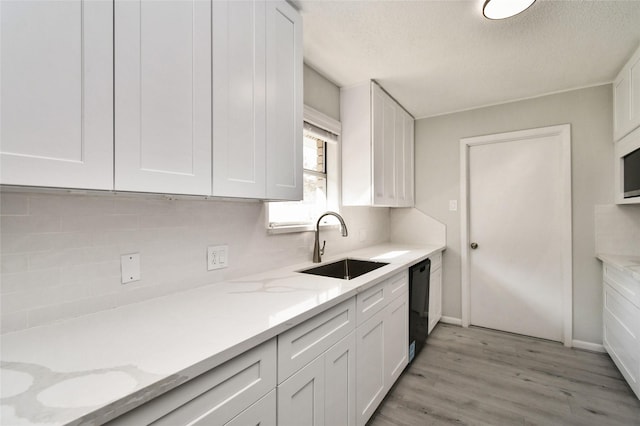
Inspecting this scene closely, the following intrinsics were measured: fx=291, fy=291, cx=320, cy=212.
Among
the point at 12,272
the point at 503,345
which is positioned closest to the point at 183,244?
the point at 12,272

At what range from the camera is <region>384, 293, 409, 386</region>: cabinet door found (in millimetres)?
1876

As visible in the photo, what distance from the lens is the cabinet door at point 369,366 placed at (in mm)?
1535

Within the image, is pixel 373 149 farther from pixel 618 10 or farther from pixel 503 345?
pixel 503 345

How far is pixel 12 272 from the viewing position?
90cm

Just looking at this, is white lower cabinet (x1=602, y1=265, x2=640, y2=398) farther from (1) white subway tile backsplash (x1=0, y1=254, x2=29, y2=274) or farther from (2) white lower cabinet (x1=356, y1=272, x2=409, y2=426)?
(1) white subway tile backsplash (x1=0, y1=254, x2=29, y2=274)

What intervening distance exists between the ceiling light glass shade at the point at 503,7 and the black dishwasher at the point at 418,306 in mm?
1676

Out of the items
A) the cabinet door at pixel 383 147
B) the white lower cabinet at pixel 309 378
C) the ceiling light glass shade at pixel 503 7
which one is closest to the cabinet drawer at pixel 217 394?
the white lower cabinet at pixel 309 378

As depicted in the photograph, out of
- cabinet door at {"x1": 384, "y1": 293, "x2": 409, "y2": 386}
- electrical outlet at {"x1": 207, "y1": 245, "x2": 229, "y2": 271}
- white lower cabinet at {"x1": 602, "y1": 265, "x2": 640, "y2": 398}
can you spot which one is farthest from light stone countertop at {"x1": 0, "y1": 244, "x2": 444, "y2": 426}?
white lower cabinet at {"x1": 602, "y1": 265, "x2": 640, "y2": 398}

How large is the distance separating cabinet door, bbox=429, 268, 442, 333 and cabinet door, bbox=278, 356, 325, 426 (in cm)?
196

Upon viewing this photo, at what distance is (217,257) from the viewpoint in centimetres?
151

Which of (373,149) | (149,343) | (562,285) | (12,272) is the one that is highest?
(373,149)

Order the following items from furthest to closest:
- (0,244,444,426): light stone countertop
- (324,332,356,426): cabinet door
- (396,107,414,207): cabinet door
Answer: (396,107,414,207): cabinet door < (324,332,356,426): cabinet door < (0,244,444,426): light stone countertop

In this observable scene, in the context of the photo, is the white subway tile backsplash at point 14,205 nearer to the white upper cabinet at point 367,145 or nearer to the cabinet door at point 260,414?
the cabinet door at point 260,414

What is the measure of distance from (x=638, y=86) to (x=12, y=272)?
3.45 meters
